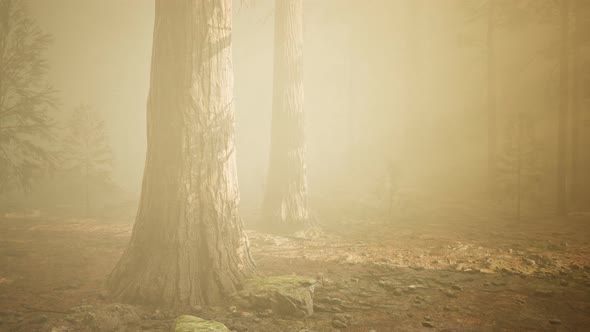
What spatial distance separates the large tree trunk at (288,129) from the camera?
10922mm

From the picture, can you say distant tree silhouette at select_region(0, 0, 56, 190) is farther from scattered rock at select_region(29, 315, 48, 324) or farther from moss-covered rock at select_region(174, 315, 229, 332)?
moss-covered rock at select_region(174, 315, 229, 332)

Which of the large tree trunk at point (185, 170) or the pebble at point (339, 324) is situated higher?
the large tree trunk at point (185, 170)

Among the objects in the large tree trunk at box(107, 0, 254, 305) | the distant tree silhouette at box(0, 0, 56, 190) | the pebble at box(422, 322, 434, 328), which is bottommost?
the pebble at box(422, 322, 434, 328)

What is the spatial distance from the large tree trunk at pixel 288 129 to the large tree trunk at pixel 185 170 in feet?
16.7

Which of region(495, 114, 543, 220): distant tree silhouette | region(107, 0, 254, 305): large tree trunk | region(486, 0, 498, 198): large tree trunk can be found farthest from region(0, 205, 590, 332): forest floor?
region(486, 0, 498, 198): large tree trunk

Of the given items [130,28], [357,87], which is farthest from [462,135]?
[130,28]

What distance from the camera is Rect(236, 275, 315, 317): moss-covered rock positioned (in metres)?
4.92

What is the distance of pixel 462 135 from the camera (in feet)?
83.3

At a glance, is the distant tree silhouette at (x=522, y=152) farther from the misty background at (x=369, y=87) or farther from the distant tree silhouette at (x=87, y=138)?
the distant tree silhouette at (x=87, y=138)

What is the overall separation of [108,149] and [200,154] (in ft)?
43.8

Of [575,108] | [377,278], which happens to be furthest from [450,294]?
[575,108]

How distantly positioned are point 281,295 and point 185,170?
251 centimetres

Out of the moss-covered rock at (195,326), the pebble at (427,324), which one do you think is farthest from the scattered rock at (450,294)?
the moss-covered rock at (195,326)

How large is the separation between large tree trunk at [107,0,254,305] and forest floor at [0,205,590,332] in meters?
0.68
